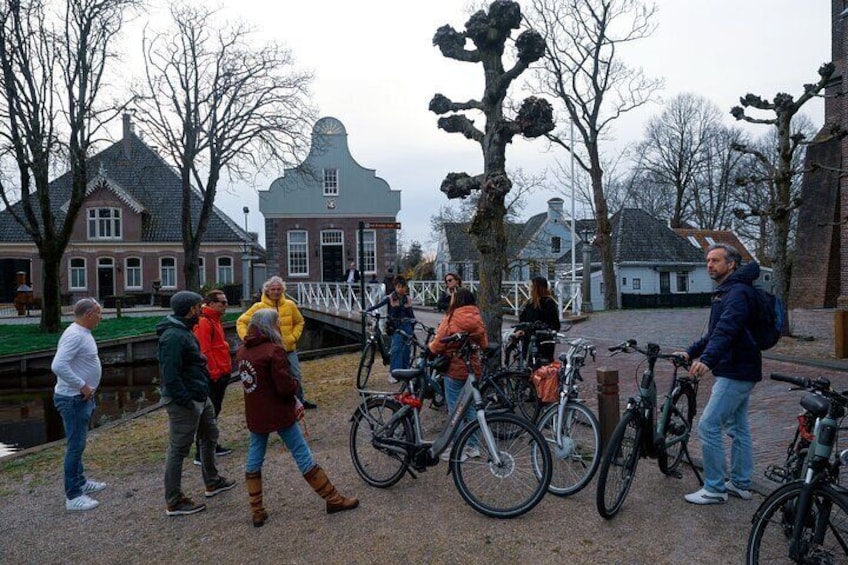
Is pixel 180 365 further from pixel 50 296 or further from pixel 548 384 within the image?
pixel 50 296

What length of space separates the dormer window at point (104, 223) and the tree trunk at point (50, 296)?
1693 centimetres

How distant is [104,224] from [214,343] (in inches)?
1483

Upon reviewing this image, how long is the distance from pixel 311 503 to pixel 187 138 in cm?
2179

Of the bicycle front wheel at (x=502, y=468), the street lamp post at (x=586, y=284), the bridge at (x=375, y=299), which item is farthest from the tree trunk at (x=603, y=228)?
the bicycle front wheel at (x=502, y=468)

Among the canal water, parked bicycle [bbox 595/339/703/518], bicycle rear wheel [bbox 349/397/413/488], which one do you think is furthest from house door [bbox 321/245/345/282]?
parked bicycle [bbox 595/339/703/518]

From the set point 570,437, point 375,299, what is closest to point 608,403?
point 570,437

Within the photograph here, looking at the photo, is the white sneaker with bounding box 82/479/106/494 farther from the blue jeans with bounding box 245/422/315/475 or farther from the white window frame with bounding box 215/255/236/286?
the white window frame with bounding box 215/255/236/286

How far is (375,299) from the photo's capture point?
22.0m

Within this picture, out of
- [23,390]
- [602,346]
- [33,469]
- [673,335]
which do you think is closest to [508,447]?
[33,469]

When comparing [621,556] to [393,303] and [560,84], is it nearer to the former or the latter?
[393,303]

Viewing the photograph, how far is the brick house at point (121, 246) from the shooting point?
127ft

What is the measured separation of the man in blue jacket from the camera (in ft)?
14.7

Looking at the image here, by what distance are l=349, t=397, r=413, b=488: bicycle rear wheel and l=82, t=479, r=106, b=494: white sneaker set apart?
Result: 2.39 metres

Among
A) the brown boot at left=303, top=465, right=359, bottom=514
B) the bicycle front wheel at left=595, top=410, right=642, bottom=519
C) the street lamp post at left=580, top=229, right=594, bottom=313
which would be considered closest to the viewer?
the bicycle front wheel at left=595, top=410, right=642, bottom=519
